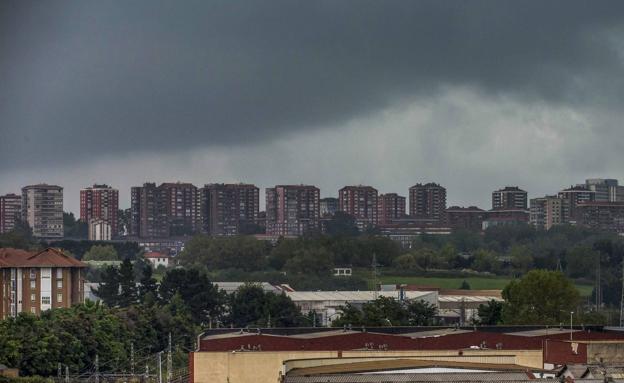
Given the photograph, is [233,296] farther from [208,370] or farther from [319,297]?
[208,370]

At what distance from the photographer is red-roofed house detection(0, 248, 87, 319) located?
110938mm

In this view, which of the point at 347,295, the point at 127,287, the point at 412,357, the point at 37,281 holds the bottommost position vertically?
the point at 347,295

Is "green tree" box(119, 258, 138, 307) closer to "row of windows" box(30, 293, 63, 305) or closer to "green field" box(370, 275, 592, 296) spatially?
"row of windows" box(30, 293, 63, 305)

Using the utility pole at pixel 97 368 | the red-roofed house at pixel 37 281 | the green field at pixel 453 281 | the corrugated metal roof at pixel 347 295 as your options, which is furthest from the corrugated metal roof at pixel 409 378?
the green field at pixel 453 281

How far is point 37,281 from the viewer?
113 meters

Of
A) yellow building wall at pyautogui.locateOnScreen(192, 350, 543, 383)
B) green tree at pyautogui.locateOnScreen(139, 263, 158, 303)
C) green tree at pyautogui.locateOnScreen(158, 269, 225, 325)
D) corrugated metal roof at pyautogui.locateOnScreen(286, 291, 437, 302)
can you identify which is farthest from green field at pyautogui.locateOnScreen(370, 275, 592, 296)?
yellow building wall at pyautogui.locateOnScreen(192, 350, 543, 383)

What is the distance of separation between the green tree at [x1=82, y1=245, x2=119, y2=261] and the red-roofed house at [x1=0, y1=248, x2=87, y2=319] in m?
66.7

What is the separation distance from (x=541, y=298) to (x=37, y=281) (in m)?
30.4

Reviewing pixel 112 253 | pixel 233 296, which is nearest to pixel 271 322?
pixel 233 296

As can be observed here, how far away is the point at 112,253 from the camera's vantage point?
188 metres

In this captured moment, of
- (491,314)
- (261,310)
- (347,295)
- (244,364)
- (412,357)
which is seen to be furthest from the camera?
(347,295)

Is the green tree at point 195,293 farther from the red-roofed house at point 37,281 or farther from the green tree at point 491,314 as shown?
the green tree at point 491,314

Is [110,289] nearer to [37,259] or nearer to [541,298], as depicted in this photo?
[37,259]

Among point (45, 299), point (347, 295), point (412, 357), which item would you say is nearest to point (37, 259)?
point (45, 299)
